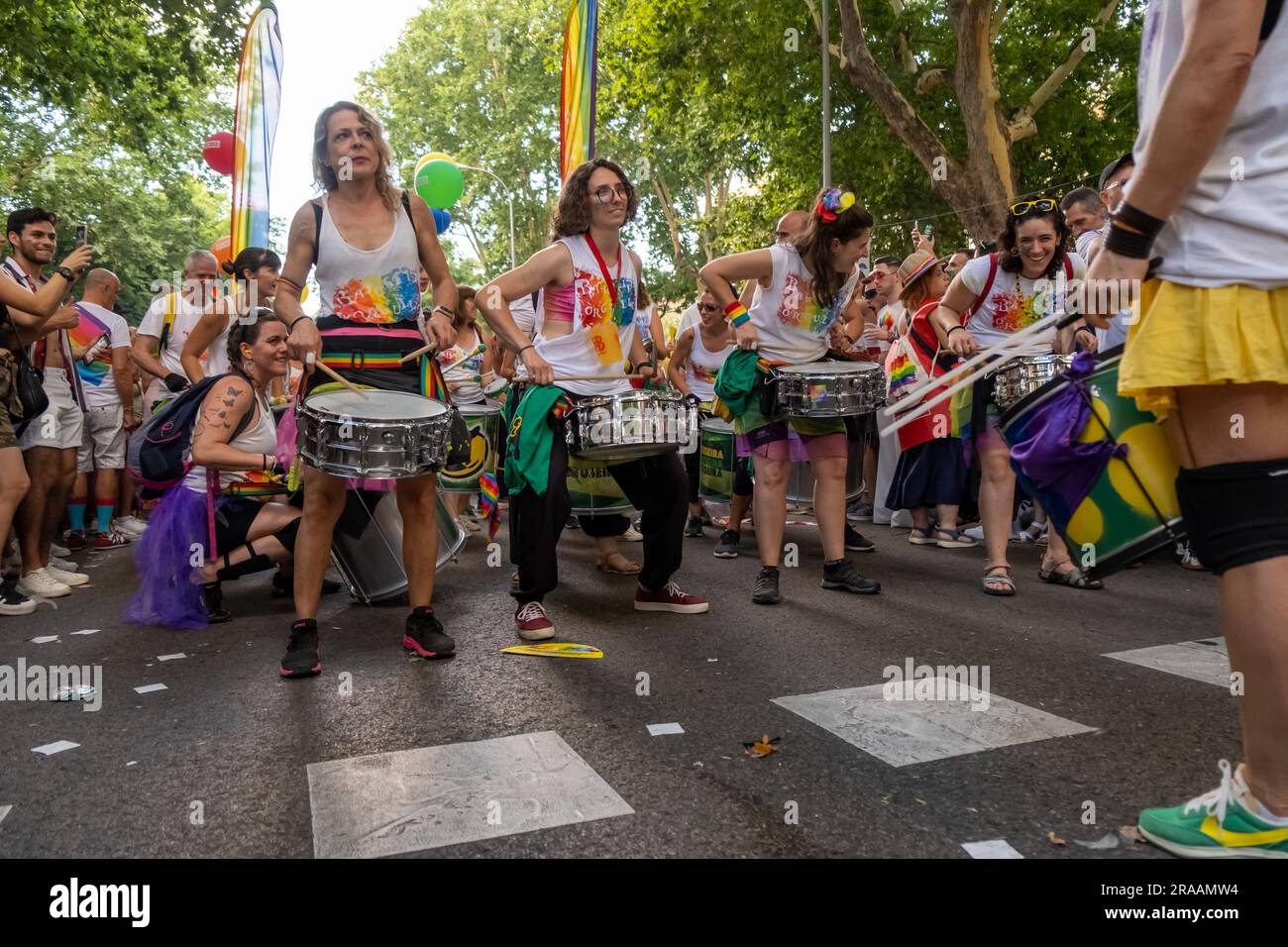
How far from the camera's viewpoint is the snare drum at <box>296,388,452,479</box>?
12.0ft

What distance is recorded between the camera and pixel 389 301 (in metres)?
4.18

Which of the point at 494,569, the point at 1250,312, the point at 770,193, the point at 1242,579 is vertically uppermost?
the point at 770,193

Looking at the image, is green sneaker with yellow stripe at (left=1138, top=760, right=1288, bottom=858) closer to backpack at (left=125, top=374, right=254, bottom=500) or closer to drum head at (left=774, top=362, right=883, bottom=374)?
drum head at (left=774, top=362, right=883, bottom=374)

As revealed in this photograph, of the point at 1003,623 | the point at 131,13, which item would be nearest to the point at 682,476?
the point at 1003,623

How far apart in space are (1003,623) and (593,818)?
2846 mm

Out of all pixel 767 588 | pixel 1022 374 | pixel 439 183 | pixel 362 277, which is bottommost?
pixel 767 588

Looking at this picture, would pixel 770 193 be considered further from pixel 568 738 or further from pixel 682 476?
pixel 568 738

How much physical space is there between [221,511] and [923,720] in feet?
12.6

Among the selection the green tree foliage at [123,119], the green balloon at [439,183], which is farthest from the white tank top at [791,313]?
the green tree foliage at [123,119]

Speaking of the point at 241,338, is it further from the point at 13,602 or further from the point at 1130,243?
the point at 1130,243

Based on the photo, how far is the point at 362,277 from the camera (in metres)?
4.13

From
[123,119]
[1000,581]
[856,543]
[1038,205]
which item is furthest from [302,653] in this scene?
[123,119]

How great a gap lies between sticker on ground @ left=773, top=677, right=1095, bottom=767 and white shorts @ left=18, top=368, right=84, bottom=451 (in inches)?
206

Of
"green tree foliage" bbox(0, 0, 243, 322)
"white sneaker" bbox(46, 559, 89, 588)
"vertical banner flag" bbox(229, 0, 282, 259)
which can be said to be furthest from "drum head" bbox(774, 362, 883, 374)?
"green tree foliage" bbox(0, 0, 243, 322)
